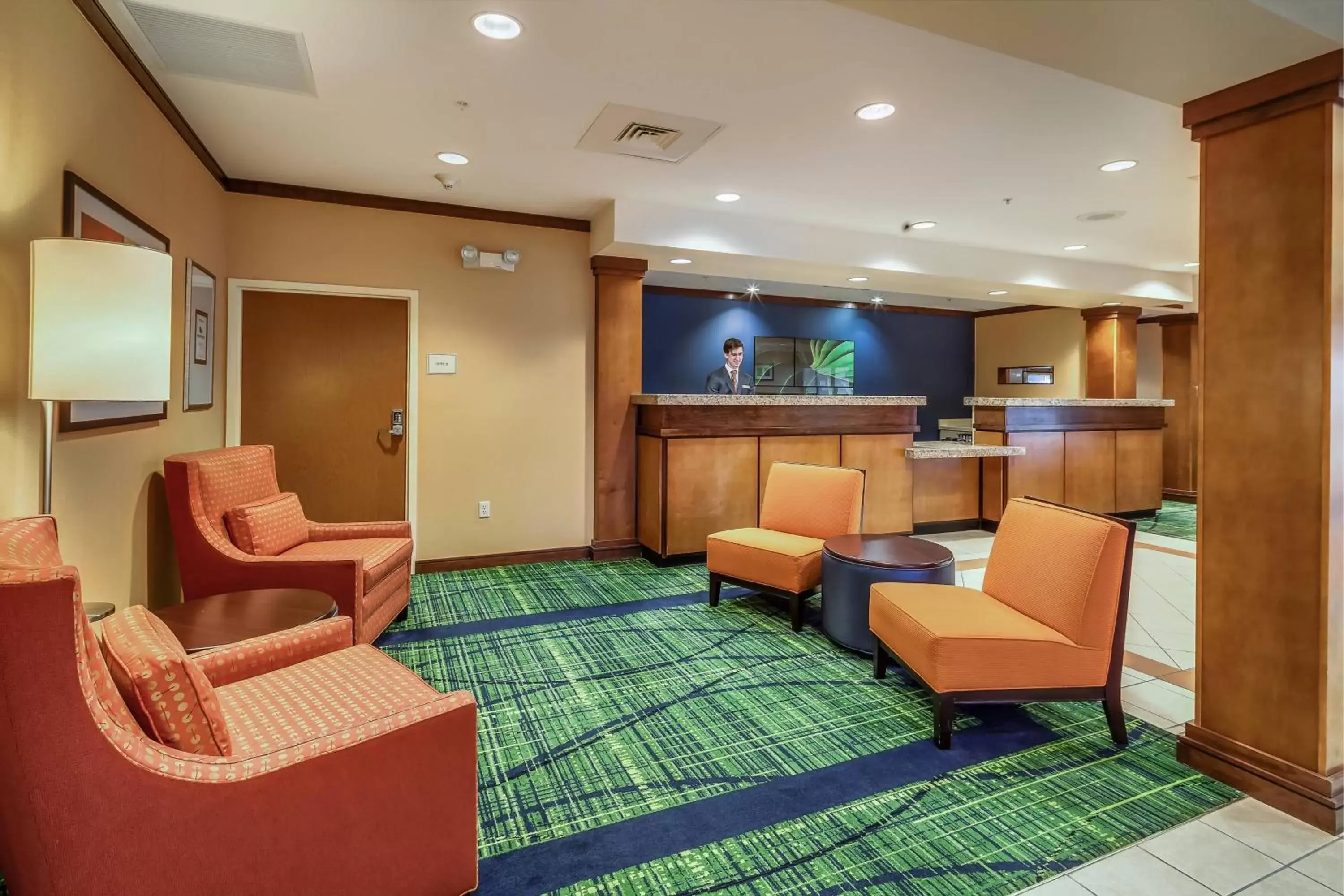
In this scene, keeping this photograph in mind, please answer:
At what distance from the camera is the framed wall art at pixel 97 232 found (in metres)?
2.15

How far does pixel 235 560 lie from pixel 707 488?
2961 mm

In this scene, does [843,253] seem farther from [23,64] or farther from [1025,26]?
[23,64]

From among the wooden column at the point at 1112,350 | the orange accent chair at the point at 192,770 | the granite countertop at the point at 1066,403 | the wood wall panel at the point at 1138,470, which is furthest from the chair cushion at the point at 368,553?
the wooden column at the point at 1112,350

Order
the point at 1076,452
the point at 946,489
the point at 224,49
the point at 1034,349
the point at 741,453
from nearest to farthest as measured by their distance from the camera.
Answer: the point at 224,49 < the point at 741,453 < the point at 946,489 < the point at 1076,452 < the point at 1034,349

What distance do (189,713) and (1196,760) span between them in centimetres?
284

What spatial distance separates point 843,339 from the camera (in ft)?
29.8

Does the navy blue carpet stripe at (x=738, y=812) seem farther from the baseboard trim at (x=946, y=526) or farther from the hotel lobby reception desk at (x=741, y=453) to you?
the baseboard trim at (x=946, y=526)

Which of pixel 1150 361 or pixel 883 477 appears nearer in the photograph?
pixel 883 477

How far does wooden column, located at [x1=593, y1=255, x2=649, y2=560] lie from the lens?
5.07 m

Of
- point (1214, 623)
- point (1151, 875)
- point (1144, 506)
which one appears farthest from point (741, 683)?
point (1144, 506)

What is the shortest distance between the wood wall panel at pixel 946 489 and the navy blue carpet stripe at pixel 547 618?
2.46 meters

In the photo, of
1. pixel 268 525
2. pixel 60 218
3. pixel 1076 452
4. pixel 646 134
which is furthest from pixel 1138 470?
pixel 60 218

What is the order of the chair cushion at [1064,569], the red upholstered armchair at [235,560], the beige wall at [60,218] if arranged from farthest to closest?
the red upholstered armchair at [235,560], the chair cushion at [1064,569], the beige wall at [60,218]

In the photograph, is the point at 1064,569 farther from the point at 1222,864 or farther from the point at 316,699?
the point at 316,699
